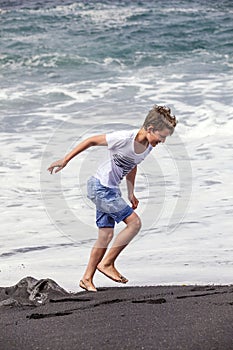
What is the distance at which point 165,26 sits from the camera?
19.4 m

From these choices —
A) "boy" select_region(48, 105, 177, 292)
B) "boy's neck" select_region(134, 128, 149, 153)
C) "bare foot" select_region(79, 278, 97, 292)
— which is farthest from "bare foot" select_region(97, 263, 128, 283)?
"boy's neck" select_region(134, 128, 149, 153)

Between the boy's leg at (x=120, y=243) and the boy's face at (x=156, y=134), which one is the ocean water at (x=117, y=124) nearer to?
the boy's leg at (x=120, y=243)

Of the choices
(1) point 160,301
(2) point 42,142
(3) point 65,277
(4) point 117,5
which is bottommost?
(4) point 117,5

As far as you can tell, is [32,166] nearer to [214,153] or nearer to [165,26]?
[214,153]

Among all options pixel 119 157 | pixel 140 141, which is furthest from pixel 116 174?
pixel 140 141

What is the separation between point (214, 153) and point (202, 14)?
12.8 metres

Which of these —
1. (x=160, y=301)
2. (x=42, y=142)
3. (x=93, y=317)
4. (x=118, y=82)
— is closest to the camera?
(x=93, y=317)

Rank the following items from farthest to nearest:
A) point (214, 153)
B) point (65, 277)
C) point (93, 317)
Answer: point (214, 153)
point (65, 277)
point (93, 317)

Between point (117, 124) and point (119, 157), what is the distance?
20.7ft

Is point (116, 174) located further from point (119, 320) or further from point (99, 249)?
point (119, 320)

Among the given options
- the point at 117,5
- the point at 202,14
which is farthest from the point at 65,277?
the point at 117,5

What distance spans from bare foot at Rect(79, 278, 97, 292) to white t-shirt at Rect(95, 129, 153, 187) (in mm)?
587

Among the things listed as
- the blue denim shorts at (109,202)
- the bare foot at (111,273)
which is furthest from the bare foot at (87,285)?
the blue denim shorts at (109,202)

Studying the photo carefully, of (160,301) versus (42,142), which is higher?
(160,301)
